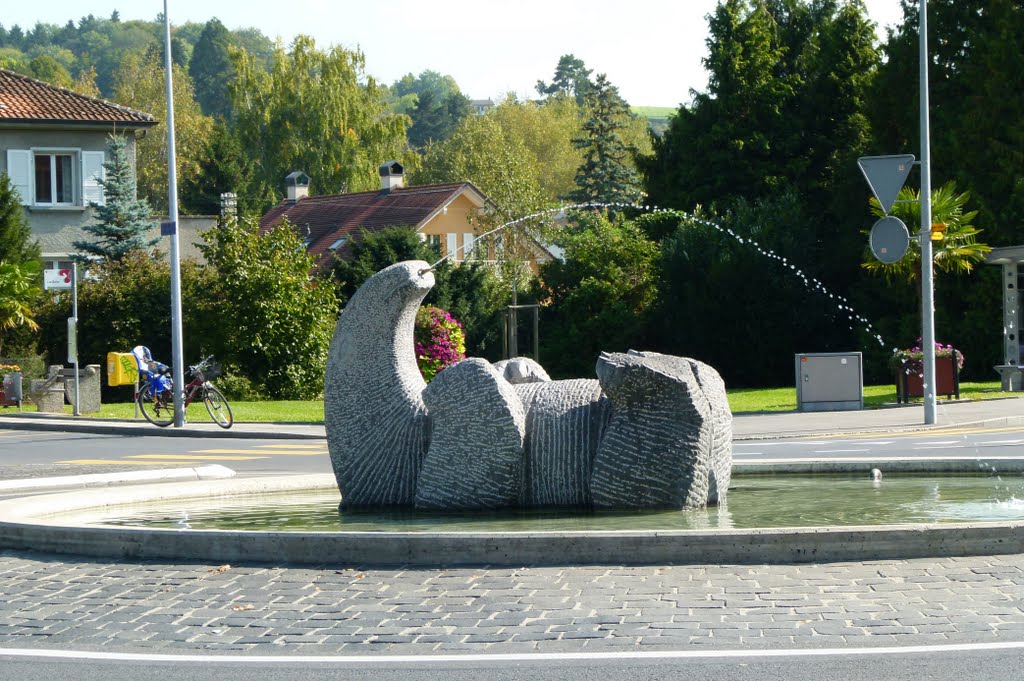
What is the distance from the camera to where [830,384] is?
95.9 feet

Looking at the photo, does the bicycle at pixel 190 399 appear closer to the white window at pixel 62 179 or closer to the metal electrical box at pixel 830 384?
the metal electrical box at pixel 830 384

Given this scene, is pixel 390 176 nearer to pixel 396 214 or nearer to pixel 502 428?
pixel 396 214

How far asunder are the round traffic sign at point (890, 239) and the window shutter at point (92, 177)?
32880mm

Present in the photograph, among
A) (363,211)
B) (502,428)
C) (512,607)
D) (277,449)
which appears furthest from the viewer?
(363,211)

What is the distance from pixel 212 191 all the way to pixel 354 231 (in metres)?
16.5

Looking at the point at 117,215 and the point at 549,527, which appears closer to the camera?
the point at 549,527

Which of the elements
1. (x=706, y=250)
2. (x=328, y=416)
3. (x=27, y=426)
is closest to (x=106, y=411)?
(x=27, y=426)

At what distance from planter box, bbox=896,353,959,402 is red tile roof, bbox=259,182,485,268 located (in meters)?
37.2

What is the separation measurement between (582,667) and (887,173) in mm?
17332

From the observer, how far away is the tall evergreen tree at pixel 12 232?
41.4 m

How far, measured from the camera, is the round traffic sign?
23391mm

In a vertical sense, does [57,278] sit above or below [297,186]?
below

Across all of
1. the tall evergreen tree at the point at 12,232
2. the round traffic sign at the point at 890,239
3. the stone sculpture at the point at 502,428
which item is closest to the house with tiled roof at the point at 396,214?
the tall evergreen tree at the point at 12,232

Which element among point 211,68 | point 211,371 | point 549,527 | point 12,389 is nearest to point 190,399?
point 211,371
